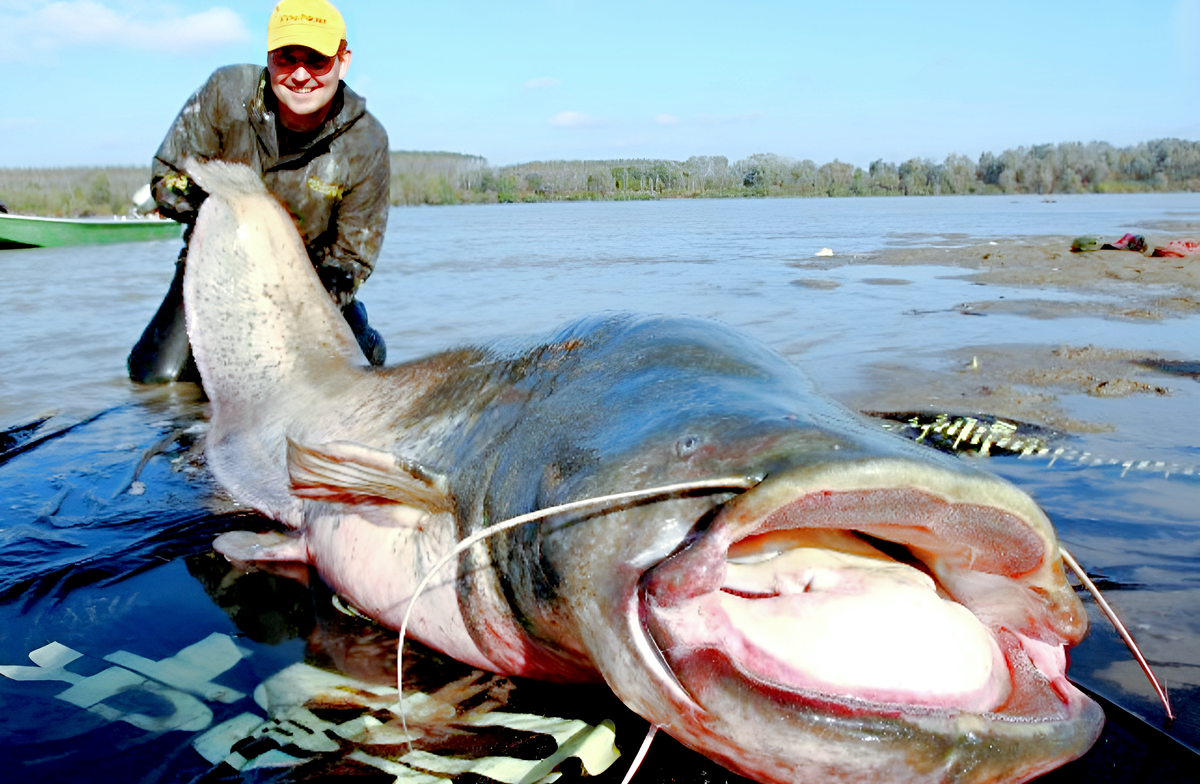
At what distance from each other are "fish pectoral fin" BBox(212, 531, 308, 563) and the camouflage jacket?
7.71 ft

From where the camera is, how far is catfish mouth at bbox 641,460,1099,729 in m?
1.21

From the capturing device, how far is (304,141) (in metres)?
4.63

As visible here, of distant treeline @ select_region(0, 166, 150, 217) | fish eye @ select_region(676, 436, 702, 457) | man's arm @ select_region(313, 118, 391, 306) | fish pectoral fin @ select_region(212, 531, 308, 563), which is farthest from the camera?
distant treeline @ select_region(0, 166, 150, 217)

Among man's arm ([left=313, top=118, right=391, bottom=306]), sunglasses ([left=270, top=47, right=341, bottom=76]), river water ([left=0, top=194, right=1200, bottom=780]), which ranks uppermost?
→ sunglasses ([left=270, top=47, right=341, bottom=76])

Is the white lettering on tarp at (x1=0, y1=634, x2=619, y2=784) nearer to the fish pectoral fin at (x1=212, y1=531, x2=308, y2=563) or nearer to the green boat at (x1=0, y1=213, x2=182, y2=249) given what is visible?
the fish pectoral fin at (x1=212, y1=531, x2=308, y2=563)

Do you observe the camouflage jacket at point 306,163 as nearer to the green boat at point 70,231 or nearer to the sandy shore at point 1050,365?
the sandy shore at point 1050,365

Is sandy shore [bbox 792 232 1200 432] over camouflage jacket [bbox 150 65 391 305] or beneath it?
beneath

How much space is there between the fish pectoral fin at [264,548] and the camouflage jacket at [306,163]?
235 centimetres

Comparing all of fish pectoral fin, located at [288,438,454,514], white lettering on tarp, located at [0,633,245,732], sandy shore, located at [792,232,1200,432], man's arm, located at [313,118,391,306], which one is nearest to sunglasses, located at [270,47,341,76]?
man's arm, located at [313,118,391,306]

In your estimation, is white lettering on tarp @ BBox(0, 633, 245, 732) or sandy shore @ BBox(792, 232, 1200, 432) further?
sandy shore @ BBox(792, 232, 1200, 432)

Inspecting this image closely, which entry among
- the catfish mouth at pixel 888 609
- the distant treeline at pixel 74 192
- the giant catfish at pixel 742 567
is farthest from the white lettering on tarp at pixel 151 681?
the distant treeline at pixel 74 192

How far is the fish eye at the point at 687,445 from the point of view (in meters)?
1.43

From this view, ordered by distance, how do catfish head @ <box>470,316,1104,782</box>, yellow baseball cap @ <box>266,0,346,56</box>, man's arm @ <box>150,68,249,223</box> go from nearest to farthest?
catfish head @ <box>470,316,1104,782</box>
yellow baseball cap @ <box>266,0,346,56</box>
man's arm @ <box>150,68,249,223</box>

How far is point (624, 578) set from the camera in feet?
4.58
